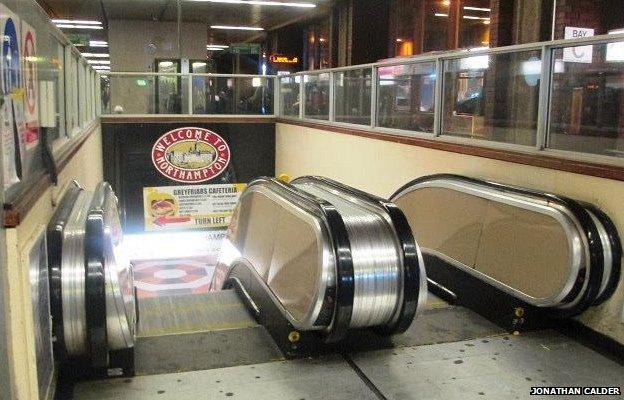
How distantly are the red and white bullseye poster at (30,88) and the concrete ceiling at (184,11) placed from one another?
1407cm

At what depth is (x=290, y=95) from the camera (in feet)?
42.2

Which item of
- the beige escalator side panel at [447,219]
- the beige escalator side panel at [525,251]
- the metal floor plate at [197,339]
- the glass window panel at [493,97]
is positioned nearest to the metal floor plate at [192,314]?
the metal floor plate at [197,339]

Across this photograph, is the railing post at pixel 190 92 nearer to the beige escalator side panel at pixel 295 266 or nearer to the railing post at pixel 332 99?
the railing post at pixel 332 99

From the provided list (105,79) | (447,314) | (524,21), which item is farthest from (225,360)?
(105,79)

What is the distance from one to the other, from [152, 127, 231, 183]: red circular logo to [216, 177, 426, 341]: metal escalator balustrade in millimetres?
8784

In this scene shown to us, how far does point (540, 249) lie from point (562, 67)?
1.58m

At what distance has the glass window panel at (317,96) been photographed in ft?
34.1

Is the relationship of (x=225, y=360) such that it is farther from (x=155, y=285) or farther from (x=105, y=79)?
(x=105, y=79)

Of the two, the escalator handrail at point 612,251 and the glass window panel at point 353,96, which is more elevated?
the glass window panel at point 353,96

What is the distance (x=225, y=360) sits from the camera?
3.99 m

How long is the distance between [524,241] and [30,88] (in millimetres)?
3407

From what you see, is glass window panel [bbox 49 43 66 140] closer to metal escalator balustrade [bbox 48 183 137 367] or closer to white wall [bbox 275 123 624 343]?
metal escalator balustrade [bbox 48 183 137 367]

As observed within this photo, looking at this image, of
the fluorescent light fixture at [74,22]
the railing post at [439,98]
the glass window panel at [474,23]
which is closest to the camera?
the railing post at [439,98]

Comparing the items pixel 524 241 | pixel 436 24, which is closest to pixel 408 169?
pixel 524 241
